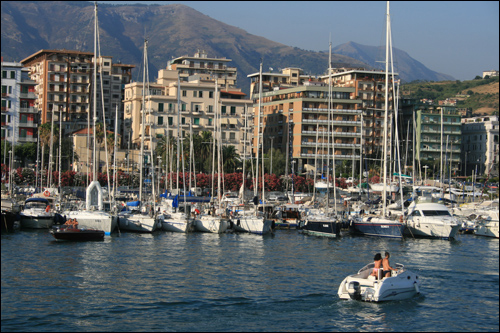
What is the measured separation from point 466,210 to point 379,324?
53.9 meters

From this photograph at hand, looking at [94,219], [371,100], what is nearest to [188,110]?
[371,100]

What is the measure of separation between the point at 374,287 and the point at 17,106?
10338 centimetres

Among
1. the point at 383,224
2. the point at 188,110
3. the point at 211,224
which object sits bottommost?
the point at 211,224

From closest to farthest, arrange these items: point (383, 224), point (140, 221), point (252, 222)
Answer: point (383, 224)
point (140, 221)
point (252, 222)

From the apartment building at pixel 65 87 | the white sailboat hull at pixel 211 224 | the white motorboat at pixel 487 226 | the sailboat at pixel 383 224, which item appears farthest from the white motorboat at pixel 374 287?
the apartment building at pixel 65 87

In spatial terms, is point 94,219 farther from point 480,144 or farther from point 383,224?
point 480,144

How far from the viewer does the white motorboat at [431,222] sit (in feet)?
201

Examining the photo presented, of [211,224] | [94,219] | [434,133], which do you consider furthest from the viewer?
[434,133]

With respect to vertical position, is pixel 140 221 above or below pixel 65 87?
below

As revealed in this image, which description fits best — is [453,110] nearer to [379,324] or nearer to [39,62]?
[39,62]

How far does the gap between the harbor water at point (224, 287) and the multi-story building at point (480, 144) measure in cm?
11089

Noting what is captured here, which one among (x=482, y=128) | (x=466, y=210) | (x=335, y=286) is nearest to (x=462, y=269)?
(x=335, y=286)

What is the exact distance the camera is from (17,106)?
121938mm

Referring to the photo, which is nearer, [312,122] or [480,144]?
[312,122]
